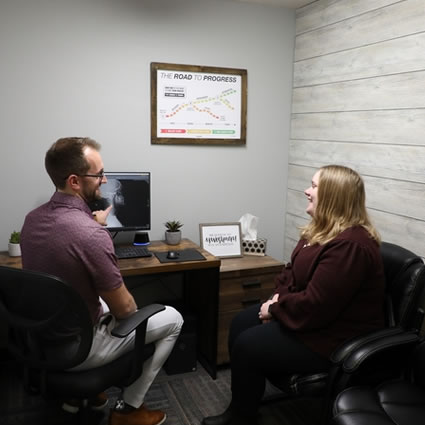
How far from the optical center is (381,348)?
5.26 feet

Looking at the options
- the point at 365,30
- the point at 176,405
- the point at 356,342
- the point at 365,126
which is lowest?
the point at 176,405

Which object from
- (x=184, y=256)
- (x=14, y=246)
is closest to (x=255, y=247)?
(x=184, y=256)

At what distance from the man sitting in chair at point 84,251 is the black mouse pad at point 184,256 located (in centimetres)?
51

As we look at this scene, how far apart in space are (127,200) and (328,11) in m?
1.69

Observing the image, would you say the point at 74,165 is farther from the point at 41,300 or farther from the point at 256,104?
the point at 256,104

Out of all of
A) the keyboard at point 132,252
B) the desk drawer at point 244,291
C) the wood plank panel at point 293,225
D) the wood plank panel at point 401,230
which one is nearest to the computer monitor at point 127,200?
the keyboard at point 132,252

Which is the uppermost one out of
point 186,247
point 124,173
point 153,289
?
point 124,173

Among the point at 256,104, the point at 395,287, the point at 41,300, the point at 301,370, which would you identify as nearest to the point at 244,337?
the point at 301,370

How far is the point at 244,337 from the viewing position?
6.28 feet

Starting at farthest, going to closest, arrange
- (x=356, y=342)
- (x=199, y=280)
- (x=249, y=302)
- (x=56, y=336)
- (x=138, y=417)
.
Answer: (x=199, y=280) → (x=249, y=302) → (x=138, y=417) → (x=356, y=342) → (x=56, y=336)

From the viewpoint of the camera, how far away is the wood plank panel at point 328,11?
2.38 meters

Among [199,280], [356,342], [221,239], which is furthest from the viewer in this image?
[221,239]

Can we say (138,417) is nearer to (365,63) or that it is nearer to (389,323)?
(389,323)

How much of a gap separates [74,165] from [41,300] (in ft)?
1.75
